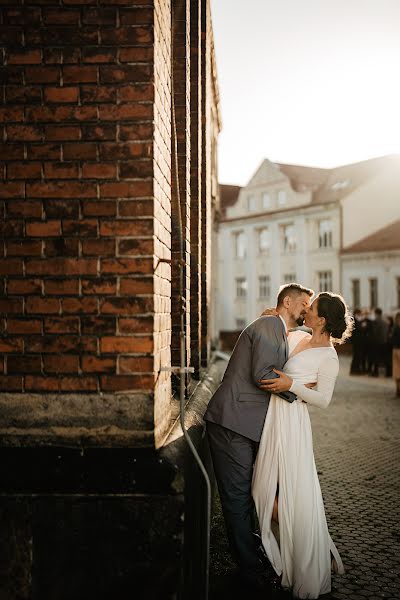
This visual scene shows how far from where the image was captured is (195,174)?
614cm

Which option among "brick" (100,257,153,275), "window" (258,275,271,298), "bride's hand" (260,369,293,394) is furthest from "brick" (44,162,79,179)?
"window" (258,275,271,298)

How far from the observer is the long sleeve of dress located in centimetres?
429

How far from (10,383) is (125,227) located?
0.95 meters

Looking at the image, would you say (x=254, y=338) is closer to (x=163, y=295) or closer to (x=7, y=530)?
(x=163, y=295)

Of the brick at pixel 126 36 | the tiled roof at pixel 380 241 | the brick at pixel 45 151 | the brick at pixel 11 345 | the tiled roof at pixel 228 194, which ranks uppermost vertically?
the tiled roof at pixel 228 194

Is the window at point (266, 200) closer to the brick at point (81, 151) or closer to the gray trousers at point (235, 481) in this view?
the gray trousers at point (235, 481)

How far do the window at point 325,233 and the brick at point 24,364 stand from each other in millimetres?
41350

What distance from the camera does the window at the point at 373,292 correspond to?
129ft

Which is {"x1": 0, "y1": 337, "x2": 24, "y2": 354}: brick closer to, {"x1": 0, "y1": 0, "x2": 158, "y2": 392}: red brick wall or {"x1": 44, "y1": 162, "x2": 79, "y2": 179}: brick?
{"x1": 0, "y1": 0, "x2": 158, "y2": 392}: red brick wall

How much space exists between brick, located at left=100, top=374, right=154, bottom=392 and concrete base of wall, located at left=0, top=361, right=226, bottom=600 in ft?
1.16

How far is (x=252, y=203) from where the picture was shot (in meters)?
50.2

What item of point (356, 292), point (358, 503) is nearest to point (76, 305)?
point (358, 503)

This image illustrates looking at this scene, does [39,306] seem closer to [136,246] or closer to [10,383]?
[10,383]

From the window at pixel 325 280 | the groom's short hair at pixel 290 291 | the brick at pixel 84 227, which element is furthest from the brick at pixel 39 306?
the window at pixel 325 280
